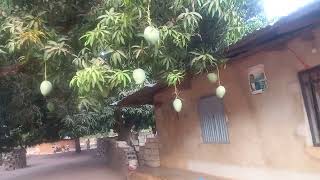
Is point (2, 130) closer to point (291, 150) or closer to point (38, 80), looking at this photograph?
point (38, 80)

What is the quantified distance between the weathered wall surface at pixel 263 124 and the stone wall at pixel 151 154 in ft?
6.88

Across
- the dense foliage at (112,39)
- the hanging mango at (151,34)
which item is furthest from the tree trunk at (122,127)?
the hanging mango at (151,34)

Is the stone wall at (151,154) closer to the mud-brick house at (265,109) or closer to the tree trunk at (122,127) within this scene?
the mud-brick house at (265,109)

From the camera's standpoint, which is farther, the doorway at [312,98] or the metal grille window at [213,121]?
the metal grille window at [213,121]

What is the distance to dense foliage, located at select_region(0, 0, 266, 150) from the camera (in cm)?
519

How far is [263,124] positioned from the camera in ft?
23.0

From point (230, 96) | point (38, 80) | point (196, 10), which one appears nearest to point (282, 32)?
point (196, 10)

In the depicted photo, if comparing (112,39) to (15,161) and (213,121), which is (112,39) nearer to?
(213,121)

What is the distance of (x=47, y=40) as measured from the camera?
5.91 metres

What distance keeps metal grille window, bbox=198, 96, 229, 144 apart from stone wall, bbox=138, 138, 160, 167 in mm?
2925

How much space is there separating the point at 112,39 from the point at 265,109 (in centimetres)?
301

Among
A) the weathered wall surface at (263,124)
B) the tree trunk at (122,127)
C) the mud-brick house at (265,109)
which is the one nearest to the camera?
the mud-brick house at (265,109)

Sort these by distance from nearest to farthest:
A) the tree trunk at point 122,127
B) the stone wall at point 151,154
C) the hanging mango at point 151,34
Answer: the hanging mango at point 151,34
the stone wall at point 151,154
the tree trunk at point 122,127

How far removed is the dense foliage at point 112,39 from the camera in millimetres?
5188
